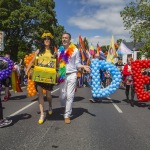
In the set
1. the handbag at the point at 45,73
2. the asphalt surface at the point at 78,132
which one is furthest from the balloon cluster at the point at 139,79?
the handbag at the point at 45,73

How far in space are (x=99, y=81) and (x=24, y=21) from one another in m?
36.1

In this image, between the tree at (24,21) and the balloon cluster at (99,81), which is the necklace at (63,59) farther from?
the tree at (24,21)

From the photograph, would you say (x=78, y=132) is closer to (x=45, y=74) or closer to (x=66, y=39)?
(x=45, y=74)

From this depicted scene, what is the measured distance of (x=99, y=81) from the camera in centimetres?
948

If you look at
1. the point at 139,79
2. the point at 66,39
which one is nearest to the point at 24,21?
the point at 139,79

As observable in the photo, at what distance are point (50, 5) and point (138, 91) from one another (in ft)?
127

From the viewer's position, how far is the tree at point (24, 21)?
133ft

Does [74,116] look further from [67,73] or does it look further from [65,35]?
[65,35]

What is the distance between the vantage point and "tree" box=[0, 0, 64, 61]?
4069 centimetres

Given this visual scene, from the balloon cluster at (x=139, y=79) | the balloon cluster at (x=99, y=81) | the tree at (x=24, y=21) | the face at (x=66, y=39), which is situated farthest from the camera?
the tree at (x=24, y=21)

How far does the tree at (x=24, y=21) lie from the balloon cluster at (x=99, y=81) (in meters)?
32.5

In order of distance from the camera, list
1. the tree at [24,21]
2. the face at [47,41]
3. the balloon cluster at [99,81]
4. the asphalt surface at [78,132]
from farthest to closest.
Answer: the tree at [24,21] → the balloon cluster at [99,81] → the face at [47,41] → the asphalt surface at [78,132]

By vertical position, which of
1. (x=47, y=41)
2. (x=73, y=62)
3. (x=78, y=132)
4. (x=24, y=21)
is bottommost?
(x=78, y=132)

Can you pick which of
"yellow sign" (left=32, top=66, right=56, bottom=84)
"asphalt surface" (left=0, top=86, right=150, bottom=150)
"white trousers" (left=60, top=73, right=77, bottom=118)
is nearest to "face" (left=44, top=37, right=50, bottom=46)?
"yellow sign" (left=32, top=66, right=56, bottom=84)
